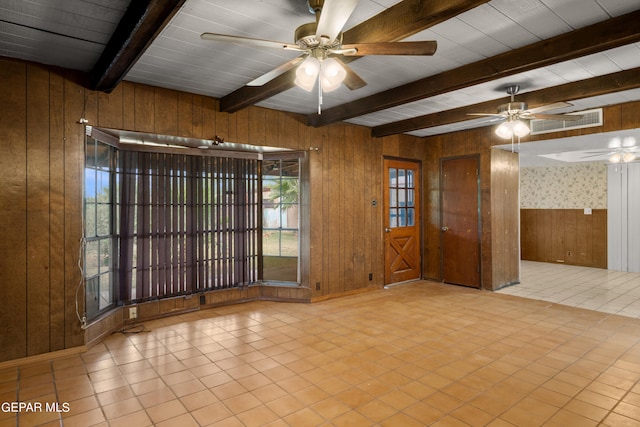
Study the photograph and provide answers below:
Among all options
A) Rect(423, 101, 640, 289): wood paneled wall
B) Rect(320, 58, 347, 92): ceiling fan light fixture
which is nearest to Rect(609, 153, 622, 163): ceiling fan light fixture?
Rect(423, 101, 640, 289): wood paneled wall

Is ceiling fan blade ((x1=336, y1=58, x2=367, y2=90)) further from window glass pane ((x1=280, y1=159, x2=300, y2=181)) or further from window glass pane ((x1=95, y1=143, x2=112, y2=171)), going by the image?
window glass pane ((x1=95, y1=143, x2=112, y2=171))

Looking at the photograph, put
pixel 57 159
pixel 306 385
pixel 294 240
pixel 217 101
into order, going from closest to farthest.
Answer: pixel 306 385, pixel 57 159, pixel 217 101, pixel 294 240

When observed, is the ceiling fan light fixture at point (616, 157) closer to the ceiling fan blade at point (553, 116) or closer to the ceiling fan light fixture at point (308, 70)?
the ceiling fan blade at point (553, 116)

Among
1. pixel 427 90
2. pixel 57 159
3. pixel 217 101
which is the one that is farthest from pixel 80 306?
pixel 427 90

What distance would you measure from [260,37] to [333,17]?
3.89ft

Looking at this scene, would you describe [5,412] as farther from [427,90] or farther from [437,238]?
[437,238]

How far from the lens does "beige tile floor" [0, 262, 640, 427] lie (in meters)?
2.35

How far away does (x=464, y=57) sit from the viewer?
314 centimetres

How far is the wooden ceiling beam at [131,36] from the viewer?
2.12 m

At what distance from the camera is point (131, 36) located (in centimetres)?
242

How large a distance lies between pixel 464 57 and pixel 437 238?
405 centimetres

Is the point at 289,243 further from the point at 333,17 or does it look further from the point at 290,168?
the point at 333,17

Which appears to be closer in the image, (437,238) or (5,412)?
(5,412)

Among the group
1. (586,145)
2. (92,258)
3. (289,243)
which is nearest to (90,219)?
(92,258)
